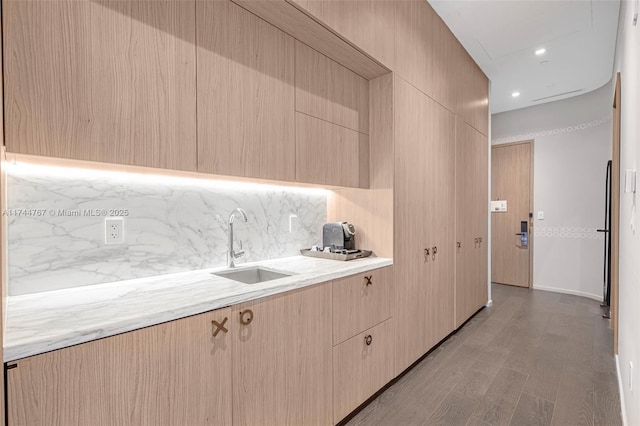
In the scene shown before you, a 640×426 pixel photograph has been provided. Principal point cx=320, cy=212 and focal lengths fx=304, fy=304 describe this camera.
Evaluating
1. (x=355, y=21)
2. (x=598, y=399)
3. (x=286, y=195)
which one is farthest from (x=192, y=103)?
(x=598, y=399)

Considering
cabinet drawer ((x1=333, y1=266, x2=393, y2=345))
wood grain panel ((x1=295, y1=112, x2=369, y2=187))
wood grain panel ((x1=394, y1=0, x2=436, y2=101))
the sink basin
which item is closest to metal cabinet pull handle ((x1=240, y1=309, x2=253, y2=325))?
the sink basin

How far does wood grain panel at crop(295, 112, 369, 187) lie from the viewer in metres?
1.86

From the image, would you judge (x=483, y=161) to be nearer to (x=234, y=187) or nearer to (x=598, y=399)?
(x=598, y=399)

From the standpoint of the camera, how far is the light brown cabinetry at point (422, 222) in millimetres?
2264

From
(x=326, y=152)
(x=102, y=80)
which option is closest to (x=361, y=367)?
(x=326, y=152)

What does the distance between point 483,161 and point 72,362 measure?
4141 millimetres

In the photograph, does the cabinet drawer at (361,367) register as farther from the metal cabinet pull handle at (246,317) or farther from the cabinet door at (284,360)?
the metal cabinet pull handle at (246,317)

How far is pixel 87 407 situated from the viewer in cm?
89

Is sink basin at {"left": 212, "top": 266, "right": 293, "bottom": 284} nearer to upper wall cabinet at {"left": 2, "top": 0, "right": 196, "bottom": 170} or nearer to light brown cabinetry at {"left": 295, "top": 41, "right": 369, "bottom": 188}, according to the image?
light brown cabinetry at {"left": 295, "top": 41, "right": 369, "bottom": 188}

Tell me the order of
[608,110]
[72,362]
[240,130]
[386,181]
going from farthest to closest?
1. [608,110]
2. [386,181]
3. [240,130]
4. [72,362]

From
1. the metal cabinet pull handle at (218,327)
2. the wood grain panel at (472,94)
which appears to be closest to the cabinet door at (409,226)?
the wood grain panel at (472,94)

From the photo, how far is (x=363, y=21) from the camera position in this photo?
6.36 feet

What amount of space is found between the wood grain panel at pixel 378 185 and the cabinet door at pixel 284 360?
0.75 meters

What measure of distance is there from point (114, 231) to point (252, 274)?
772 millimetres
